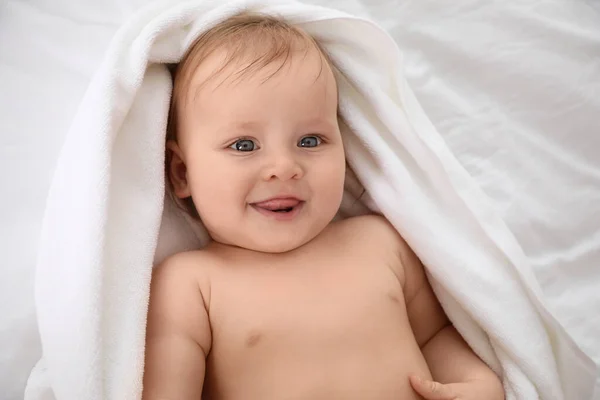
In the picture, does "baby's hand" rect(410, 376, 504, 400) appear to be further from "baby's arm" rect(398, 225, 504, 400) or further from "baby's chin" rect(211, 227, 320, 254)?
"baby's chin" rect(211, 227, 320, 254)

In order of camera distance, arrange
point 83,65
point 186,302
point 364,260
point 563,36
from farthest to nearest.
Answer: point 563,36, point 83,65, point 364,260, point 186,302

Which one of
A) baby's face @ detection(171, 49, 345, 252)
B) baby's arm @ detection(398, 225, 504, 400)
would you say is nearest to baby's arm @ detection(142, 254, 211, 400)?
baby's face @ detection(171, 49, 345, 252)

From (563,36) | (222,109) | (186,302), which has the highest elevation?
(222,109)

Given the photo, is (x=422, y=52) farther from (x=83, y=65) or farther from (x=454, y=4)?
(x=83, y=65)

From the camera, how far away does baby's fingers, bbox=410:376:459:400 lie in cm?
96

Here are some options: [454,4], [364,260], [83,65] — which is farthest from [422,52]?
[83,65]

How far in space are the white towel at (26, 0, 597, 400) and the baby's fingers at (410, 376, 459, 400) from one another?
0.47ft

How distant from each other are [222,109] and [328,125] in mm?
178

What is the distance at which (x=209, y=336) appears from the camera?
0.97 metres

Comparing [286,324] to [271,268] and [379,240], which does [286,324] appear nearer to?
[271,268]

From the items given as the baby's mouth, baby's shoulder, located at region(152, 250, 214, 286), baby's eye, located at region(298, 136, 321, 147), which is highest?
baby's eye, located at region(298, 136, 321, 147)

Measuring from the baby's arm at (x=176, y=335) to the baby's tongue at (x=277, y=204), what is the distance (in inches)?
5.7

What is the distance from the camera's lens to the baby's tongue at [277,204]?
1.00 metres

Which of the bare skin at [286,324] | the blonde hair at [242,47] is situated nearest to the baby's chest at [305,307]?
the bare skin at [286,324]
